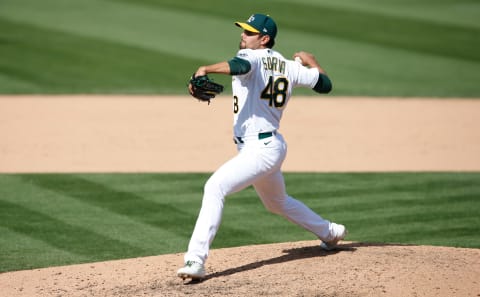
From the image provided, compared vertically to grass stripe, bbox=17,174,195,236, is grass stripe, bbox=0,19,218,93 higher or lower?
higher

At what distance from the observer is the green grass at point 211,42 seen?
17516 millimetres

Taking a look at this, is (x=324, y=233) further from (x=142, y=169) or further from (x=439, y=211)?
(x=142, y=169)

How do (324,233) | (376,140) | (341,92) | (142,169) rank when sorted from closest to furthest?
(324,233) → (142,169) → (376,140) → (341,92)

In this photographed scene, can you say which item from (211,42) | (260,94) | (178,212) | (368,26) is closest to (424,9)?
(368,26)

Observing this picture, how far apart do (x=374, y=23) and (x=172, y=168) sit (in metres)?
10.9

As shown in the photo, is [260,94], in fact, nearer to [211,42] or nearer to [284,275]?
[284,275]

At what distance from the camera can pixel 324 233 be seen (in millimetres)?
7934

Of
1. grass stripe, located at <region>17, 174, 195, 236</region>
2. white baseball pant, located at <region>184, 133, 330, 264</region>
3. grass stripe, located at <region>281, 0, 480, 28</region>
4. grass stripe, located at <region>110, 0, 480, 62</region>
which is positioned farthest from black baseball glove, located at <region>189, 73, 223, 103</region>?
grass stripe, located at <region>281, 0, 480, 28</region>

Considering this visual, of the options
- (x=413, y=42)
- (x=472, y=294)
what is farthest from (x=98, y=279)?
(x=413, y=42)

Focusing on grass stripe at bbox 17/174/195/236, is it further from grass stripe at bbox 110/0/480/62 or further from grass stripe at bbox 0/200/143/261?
grass stripe at bbox 110/0/480/62

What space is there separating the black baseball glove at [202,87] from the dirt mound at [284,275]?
1436 mm

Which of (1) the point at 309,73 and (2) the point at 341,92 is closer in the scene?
(1) the point at 309,73

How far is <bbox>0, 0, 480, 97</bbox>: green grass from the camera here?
690 inches

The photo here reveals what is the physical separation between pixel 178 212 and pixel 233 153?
3070 millimetres
